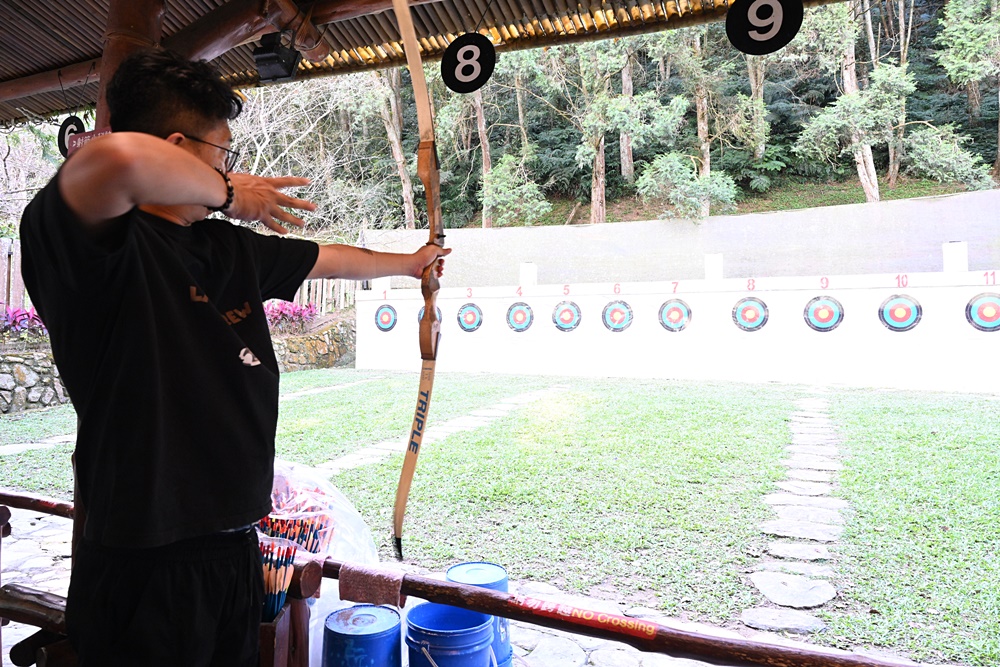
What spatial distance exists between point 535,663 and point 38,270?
1.50m

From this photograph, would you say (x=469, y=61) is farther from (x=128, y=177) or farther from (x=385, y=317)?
(x=385, y=317)

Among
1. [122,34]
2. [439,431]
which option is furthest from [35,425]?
[122,34]

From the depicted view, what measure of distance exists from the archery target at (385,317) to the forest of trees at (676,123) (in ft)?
9.76

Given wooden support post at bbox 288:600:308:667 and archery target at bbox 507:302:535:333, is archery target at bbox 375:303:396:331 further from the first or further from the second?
wooden support post at bbox 288:600:308:667

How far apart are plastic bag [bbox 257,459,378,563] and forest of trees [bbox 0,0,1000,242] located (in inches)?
425

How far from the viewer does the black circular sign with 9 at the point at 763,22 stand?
188 centimetres

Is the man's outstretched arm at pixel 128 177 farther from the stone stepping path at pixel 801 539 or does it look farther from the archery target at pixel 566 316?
the archery target at pixel 566 316

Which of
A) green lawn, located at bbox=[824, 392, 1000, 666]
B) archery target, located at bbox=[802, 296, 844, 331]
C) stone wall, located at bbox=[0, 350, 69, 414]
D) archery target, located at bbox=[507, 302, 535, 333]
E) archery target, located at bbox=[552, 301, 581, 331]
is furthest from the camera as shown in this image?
archery target, located at bbox=[507, 302, 535, 333]

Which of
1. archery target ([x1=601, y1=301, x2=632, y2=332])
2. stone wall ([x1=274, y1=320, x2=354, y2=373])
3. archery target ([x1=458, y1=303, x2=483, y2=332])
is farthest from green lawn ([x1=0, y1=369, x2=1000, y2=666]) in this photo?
archery target ([x1=458, y1=303, x2=483, y2=332])

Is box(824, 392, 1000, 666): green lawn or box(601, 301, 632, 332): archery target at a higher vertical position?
box(601, 301, 632, 332): archery target

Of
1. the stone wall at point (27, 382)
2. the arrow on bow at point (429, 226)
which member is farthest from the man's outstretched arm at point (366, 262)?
the stone wall at point (27, 382)

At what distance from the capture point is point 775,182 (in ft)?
50.3

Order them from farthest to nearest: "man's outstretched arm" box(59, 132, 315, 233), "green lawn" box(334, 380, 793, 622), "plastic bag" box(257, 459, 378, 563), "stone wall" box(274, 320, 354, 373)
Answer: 1. "stone wall" box(274, 320, 354, 373)
2. "green lawn" box(334, 380, 793, 622)
3. "plastic bag" box(257, 459, 378, 563)
4. "man's outstretched arm" box(59, 132, 315, 233)

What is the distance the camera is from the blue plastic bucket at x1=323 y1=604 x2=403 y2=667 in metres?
1.18
